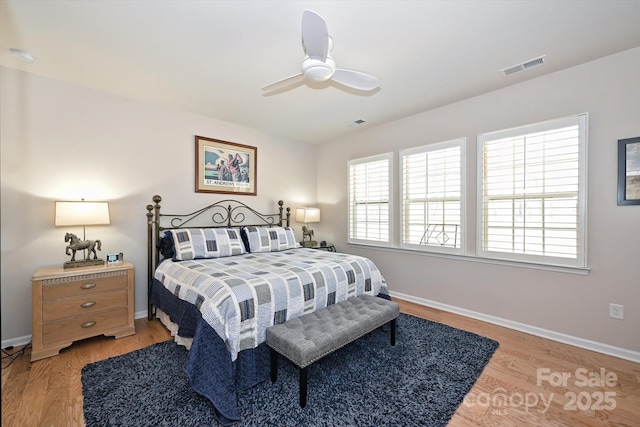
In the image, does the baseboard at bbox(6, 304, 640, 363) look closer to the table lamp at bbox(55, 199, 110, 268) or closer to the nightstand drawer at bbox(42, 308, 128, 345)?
the nightstand drawer at bbox(42, 308, 128, 345)

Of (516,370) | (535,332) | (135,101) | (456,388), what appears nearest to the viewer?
(456,388)

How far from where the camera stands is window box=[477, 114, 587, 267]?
2.72 meters

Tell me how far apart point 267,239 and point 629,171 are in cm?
374

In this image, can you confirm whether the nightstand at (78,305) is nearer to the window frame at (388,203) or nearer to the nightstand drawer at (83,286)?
the nightstand drawer at (83,286)

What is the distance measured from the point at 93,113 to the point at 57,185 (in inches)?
33.8

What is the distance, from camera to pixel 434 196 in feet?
12.3

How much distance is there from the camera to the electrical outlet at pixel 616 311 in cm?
253

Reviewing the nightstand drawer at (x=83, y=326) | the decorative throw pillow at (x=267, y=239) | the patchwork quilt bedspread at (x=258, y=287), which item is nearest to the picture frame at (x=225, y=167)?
the decorative throw pillow at (x=267, y=239)

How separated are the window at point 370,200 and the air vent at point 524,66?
5.63 ft

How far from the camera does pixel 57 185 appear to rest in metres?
2.94

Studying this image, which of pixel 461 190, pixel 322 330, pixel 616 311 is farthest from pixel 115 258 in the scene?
pixel 616 311

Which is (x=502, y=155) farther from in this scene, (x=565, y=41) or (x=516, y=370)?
(x=516, y=370)

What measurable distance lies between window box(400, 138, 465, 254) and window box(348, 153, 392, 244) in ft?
1.00

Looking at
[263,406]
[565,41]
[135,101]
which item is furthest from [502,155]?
[135,101]
